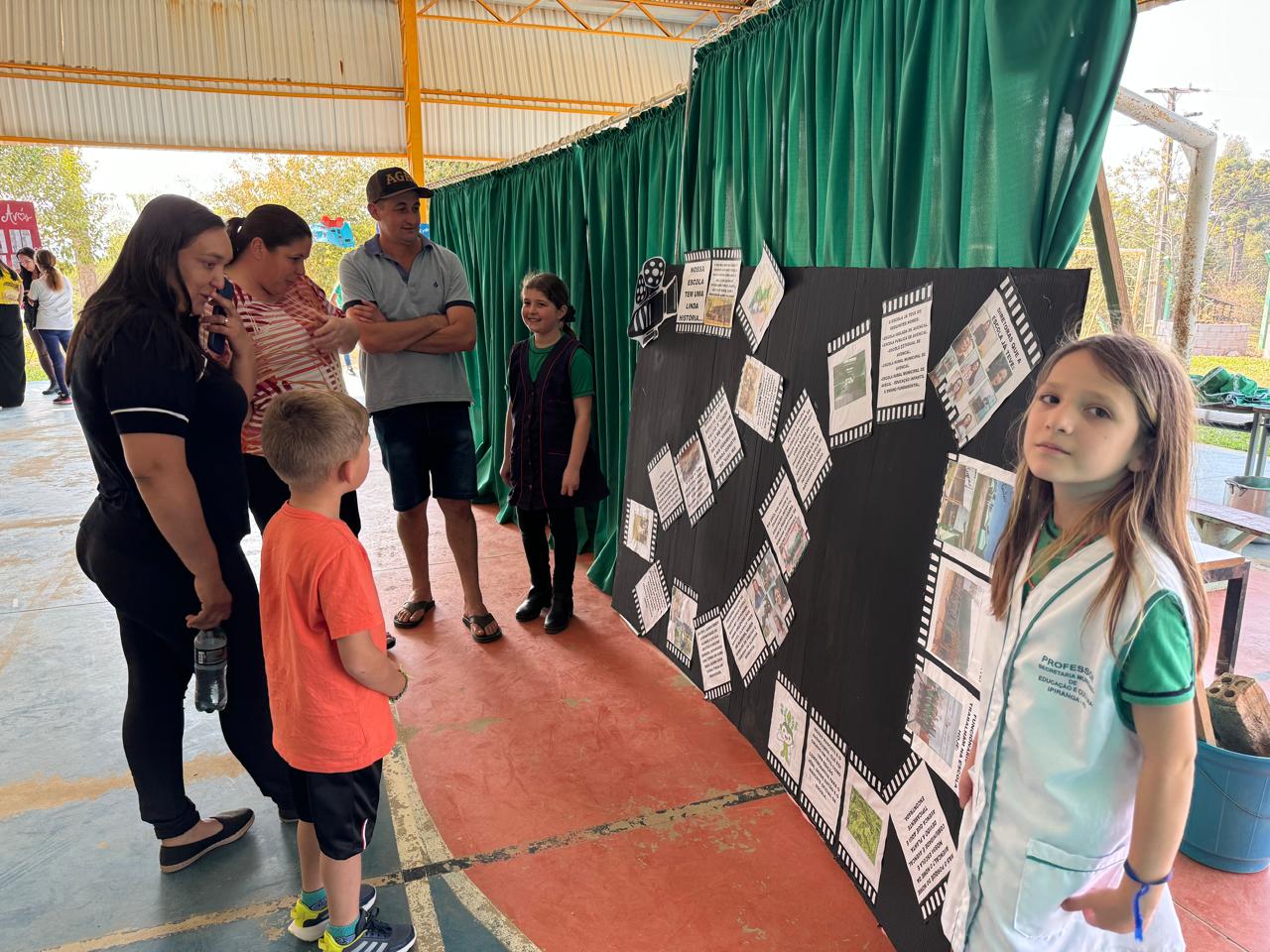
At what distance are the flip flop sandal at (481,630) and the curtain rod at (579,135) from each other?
2096 millimetres

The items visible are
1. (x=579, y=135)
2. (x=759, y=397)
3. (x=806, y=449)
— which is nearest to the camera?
(x=806, y=449)

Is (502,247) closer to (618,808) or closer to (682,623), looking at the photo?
(682,623)

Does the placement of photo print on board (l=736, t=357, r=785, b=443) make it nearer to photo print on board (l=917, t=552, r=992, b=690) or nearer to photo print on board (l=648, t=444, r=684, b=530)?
photo print on board (l=648, t=444, r=684, b=530)

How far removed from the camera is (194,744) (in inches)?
98.4

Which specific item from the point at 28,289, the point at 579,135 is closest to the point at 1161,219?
the point at 579,135

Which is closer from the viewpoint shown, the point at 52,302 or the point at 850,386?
the point at 850,386

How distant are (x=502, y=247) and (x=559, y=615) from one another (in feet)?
8.25

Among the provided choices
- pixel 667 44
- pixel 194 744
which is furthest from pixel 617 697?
pixel 667 44

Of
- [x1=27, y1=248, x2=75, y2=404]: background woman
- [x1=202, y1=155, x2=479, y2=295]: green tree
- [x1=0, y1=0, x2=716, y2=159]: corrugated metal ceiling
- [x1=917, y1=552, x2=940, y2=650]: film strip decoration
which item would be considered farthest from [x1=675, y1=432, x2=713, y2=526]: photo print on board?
[x1=202, y1=155, x2=479, y2=295]: green tree

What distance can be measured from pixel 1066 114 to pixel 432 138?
9.34 metres

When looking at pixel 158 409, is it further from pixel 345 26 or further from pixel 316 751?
pixel 345 26

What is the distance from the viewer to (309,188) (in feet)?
60.1

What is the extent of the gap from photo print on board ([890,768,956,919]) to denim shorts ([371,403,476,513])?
2027 millimetres

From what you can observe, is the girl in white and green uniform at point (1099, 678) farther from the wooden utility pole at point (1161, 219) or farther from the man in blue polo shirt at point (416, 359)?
the man in blue polo shirt at point (416, 359)
